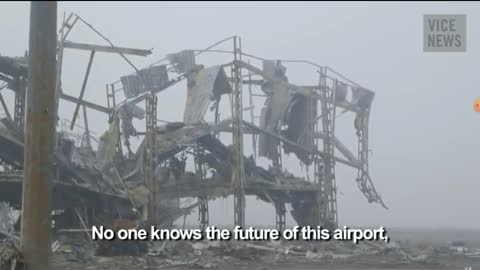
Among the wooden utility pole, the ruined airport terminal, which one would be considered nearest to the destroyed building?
the ruined airport terminal

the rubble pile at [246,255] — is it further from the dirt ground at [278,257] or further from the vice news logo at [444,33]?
the vice news logo at [444,33]

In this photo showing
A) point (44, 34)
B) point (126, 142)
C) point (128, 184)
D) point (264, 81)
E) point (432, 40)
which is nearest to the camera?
point (44, 34)

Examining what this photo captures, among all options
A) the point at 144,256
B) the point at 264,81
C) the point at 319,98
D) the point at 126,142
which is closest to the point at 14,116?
the point at 126,142

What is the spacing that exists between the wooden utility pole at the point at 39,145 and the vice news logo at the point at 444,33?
6.89 m

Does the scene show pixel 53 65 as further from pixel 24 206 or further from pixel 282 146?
pixel 282 146

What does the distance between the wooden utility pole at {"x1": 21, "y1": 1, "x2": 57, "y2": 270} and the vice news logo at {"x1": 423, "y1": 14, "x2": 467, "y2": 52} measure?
6.89 meters

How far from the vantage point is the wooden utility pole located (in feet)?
27.9

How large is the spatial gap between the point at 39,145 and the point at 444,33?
8215 millimetres

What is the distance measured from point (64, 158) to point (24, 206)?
14.0 metres

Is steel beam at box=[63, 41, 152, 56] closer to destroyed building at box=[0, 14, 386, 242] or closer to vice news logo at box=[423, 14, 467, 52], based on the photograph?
destroyed building at box=[0, 14, 386, 242]

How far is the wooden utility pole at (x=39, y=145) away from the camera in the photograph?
8508 millimetres

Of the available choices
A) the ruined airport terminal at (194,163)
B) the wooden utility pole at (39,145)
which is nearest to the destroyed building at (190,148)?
the ruined airport terminal at (194,163)

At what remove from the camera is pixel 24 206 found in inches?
341

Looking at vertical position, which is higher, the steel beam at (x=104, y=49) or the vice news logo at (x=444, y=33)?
the steel beam at (x=104, y=49)
